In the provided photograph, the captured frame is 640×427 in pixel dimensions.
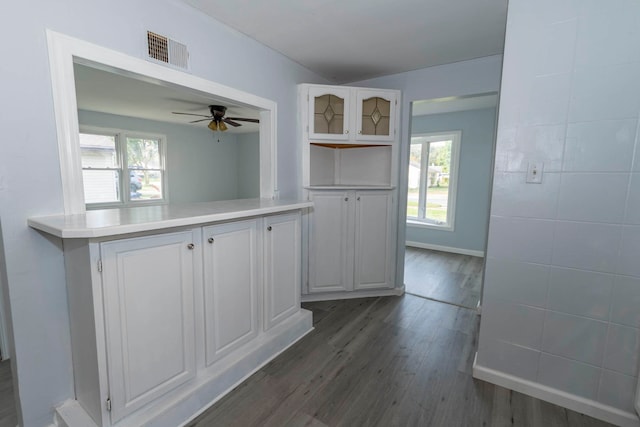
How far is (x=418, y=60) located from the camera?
2715 mm

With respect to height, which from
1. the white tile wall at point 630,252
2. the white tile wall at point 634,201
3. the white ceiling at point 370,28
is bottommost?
the white tile wall at point 630,252

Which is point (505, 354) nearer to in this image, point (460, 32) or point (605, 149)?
point (605, 149)

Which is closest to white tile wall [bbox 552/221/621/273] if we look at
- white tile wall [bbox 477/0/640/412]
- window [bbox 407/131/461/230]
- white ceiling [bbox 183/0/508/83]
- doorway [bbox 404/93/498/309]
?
white tile wall [bbox 477/0/640/412]

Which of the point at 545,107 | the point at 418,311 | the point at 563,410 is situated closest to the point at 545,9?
the point at 545,107

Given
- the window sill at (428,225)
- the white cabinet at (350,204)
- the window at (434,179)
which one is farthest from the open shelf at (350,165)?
the window sill at (428,225)

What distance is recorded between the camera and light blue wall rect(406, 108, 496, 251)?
4629mm

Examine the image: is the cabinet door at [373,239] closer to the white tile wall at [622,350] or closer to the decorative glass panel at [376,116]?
the decorative glass panel at [376,116]

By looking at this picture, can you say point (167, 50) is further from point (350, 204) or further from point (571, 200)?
point (571, 200)

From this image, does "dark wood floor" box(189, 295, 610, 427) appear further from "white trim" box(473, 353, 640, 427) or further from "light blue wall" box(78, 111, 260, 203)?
"light blue wall" box(78, 111, 260, 203)

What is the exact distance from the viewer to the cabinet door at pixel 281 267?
2059mm

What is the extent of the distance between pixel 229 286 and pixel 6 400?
1.33m

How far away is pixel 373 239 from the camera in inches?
121

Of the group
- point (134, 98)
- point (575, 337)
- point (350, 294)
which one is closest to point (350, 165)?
point (350, 294)

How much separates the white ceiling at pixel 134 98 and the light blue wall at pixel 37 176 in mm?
1183
